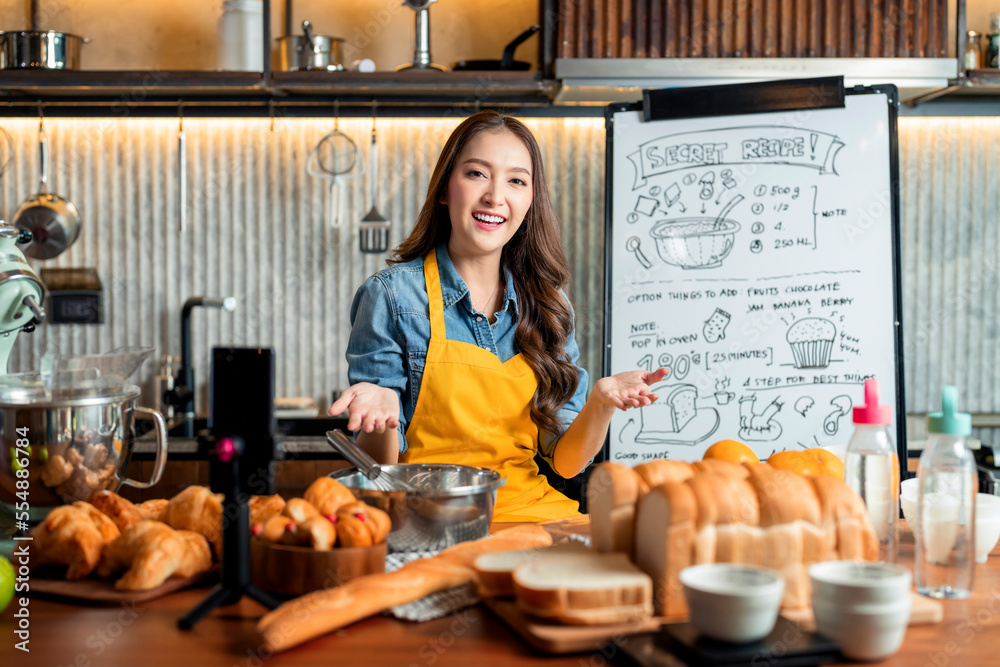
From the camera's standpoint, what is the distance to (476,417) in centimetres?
184

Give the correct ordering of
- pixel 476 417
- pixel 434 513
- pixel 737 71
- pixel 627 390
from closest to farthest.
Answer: pixel 434 513 < pixel 627 390 < pixel 476 417 < pixel 737 71

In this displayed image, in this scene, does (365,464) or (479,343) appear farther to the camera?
(479,343)

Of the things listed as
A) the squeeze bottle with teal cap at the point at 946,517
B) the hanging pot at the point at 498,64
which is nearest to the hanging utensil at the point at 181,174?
the hanging pot at the point at 498,64

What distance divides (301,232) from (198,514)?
232cm

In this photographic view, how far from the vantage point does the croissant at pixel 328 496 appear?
114 centimetres

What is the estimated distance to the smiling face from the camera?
1867 millimetres

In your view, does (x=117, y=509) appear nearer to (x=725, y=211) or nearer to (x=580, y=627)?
(x=580, y=627)

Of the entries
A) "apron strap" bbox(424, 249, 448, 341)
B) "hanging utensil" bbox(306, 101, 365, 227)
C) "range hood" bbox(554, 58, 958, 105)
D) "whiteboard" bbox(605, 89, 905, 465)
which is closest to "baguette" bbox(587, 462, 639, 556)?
"apron strap" bbox(424, 249, 448, 341)

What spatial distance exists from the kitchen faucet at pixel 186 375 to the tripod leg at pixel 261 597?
7.38 feet

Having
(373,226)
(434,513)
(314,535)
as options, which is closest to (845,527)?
(434,513)

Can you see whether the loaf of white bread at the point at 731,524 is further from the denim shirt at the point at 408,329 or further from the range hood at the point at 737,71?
the range hood at the point at 737,71

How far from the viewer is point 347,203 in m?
3.40

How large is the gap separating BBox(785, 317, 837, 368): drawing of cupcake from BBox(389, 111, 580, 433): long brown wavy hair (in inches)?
33.8

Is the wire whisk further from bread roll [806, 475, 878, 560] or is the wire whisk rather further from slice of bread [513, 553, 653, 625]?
bread roll [806, 475, 878, 560]
